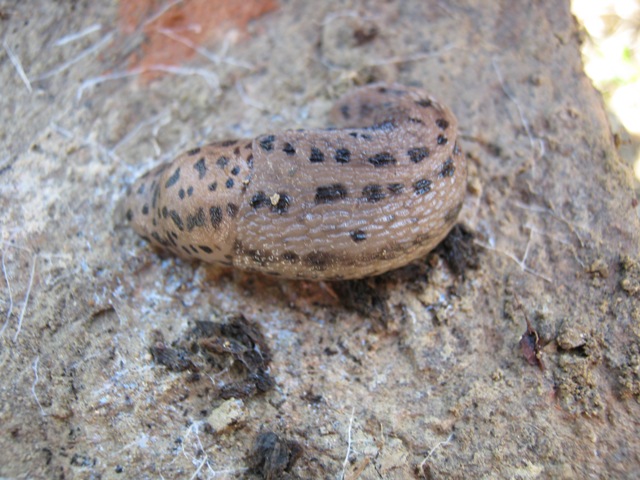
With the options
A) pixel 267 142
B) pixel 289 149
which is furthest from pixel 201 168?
pixel 289 149

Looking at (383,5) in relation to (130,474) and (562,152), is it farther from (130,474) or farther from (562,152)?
(130,474)

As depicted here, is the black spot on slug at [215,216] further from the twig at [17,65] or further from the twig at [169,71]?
the twig at [17,65]

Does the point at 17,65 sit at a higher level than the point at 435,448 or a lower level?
higher

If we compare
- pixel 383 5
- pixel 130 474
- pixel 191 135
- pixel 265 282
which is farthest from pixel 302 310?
pixel 383 5

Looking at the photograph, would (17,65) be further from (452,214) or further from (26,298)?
(452,214)

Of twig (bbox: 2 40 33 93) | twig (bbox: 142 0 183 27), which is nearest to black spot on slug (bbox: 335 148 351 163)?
twig (bbox: 142 0 183 27)

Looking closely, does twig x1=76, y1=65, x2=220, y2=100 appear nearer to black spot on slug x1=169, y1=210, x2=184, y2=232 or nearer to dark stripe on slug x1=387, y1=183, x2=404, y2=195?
black spot on slug x1=169, y1=210, x2=184, y2=232
